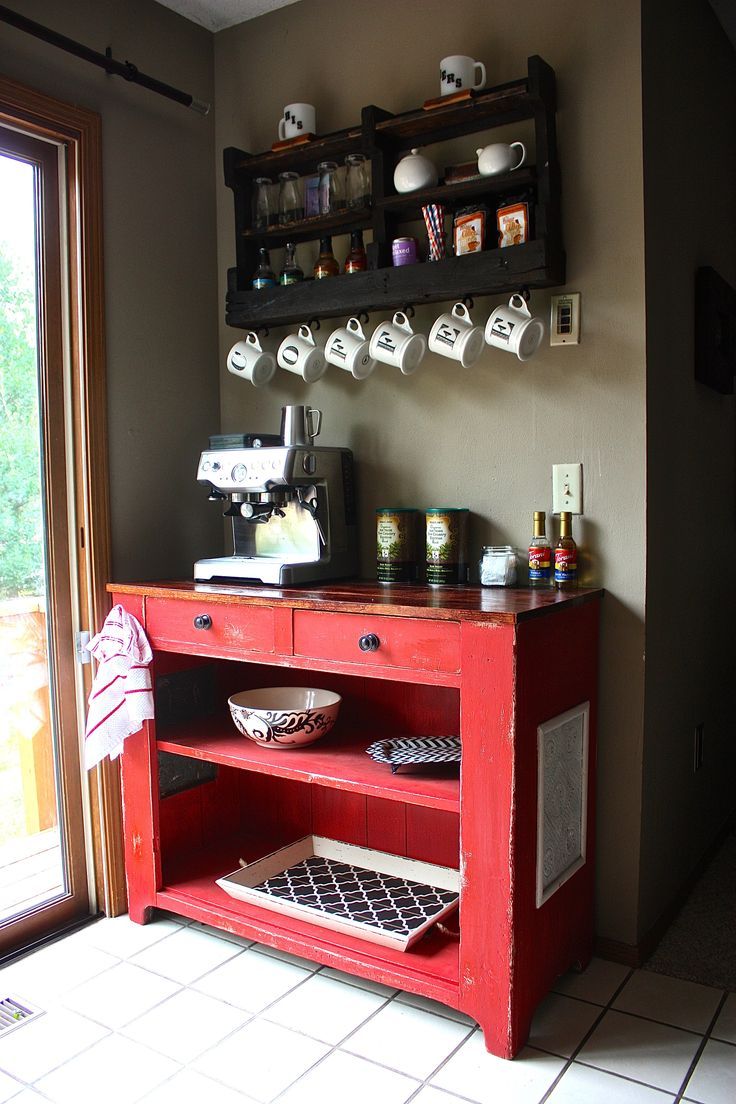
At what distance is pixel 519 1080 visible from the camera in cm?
162

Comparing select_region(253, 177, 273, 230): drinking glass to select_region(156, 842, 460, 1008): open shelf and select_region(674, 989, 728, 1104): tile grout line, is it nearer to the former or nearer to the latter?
select_region(156, 842, 460, 1008): open shelf

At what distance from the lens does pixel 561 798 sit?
1855 mm

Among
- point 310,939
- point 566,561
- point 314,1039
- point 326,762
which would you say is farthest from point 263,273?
point 314,1039

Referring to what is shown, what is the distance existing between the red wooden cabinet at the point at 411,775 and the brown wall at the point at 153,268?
0.34 metres

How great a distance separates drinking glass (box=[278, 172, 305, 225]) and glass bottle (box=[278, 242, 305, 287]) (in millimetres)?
76

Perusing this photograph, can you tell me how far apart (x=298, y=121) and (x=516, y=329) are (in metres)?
0.89

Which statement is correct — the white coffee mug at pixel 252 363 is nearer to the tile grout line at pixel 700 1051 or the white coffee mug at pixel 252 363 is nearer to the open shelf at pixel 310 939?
the open shelf at pixel 310 939

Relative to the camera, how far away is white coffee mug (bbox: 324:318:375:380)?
2.19m

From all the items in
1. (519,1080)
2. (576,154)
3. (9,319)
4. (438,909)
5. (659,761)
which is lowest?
(519,1080)

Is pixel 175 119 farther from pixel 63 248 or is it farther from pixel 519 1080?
pixel 519 1080

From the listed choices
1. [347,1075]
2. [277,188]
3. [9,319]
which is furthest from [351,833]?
[277,188]

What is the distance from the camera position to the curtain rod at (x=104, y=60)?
6.38ft

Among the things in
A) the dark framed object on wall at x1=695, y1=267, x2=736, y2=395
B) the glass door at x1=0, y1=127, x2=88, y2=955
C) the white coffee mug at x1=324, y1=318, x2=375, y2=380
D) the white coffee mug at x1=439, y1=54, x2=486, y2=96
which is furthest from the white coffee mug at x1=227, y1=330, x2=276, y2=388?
the dark framed object on wall at x1=695, y1=267, x2=736, y2=395

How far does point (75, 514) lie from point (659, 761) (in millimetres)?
1555
